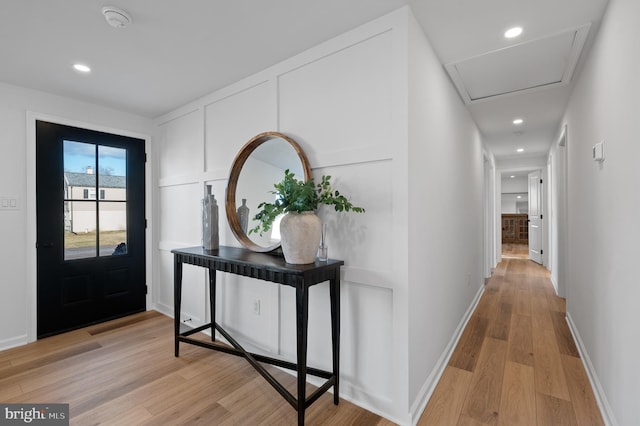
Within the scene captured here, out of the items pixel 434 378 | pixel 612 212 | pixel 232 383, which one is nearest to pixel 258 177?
pixel 232 383

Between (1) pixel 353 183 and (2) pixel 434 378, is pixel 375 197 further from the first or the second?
(2) pixel 434 378

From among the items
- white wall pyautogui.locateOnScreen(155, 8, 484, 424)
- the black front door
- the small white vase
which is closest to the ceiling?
white wall pyautogui.locateOnScreen(155, 8, 484, 424)

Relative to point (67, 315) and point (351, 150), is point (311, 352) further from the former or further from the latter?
point (67, 315)

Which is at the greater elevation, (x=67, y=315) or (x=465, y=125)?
(x=465, y=125)

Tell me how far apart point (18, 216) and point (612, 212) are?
437 centimetres

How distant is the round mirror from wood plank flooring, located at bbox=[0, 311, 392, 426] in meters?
0.94

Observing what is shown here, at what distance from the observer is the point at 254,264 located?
180cm

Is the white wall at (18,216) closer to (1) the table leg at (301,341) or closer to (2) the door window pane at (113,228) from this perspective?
(2) the door window pane at (113,228)

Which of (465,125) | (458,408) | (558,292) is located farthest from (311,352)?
(558,292)

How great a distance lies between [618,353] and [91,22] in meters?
3.40

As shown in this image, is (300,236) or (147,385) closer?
(300,236)

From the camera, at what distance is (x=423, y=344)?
6.14 feet

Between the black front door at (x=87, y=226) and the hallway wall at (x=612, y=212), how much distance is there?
13.2 ft

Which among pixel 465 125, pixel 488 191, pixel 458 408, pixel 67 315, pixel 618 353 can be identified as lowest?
pixel 458 408
